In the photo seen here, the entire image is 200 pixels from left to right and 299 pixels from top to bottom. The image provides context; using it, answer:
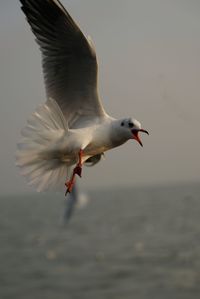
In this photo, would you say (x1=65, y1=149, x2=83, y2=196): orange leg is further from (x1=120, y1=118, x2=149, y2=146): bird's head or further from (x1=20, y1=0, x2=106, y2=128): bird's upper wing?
(x1=20, y1=0, x2=106, y2=128): bird's upper wing

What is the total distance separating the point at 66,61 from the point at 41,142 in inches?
33.9

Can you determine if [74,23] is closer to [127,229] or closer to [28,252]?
[28,252]

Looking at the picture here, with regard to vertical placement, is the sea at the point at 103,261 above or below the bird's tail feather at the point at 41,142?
below

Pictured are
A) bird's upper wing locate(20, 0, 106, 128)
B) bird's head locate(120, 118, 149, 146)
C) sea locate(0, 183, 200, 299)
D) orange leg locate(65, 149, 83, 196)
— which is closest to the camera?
orange leg locate(65, 149, 83, 196)

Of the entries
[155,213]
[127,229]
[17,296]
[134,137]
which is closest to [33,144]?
[134,137]

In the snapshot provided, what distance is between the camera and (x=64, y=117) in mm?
5133

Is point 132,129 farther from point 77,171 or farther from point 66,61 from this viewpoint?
point 66,61

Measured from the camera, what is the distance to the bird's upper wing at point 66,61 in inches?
207

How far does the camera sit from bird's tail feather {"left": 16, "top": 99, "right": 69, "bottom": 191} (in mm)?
4957

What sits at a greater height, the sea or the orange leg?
the orange leg

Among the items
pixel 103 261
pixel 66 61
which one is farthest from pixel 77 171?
pixel 103 261

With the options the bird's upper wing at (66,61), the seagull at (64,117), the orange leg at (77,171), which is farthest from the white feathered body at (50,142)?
the bird's upper wing at (66,61)

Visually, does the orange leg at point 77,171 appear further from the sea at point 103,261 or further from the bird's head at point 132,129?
the sea at point 103,261

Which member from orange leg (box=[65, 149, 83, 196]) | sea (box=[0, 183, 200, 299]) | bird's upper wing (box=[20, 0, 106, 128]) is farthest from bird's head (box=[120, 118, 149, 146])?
sea (box=[0, 183, 200, 299])
